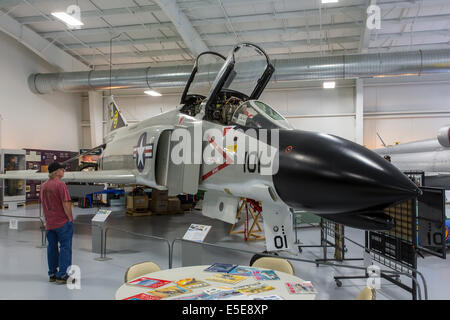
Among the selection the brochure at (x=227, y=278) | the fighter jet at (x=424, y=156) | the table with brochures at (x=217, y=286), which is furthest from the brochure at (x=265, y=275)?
the fighter jet at (x=424, y=156)

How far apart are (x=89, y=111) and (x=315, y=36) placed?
12480mm

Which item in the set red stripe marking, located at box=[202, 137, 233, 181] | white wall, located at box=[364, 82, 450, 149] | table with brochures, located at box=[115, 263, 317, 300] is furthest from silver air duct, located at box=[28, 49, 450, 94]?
table with brochures, located at box=[115, 263, 317, 300]

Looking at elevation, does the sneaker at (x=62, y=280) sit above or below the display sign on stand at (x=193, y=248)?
below

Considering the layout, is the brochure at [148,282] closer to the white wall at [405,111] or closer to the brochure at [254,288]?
the brochure at [254,288]

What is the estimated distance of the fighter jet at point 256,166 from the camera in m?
2.87

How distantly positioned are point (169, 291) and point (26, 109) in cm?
1440

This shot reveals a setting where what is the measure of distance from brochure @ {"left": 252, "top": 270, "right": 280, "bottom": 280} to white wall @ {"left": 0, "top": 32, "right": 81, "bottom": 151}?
13.4m

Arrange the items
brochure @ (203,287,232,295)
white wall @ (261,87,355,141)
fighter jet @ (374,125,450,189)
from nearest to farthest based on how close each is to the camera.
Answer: brochure @ (203,287,232,295) < fighter jet @ (374,125,450,189) < white wall @ (261,87,355,141)

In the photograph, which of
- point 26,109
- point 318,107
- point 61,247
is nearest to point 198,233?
point 61,247

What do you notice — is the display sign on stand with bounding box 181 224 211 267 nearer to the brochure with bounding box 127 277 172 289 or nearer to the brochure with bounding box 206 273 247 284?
the brochure with bounding box 206 273 247 284

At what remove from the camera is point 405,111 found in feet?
48.1

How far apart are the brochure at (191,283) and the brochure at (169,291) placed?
7cm

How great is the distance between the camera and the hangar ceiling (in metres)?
10.4

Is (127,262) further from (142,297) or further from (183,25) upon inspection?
(183,25)
